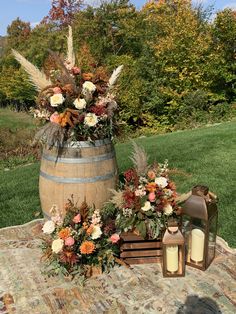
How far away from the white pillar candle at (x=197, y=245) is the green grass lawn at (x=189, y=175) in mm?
642

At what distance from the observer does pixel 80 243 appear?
10.5ft

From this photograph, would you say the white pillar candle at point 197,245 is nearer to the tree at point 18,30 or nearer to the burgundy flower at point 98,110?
the burgundy flower at point 98,110

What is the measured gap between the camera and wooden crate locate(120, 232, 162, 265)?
3.33m

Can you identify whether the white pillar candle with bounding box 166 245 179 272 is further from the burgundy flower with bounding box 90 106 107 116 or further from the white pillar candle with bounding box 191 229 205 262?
the burgundy flower with bounding box 90 106 107 116

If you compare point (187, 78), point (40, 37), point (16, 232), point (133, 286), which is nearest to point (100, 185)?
point (133, 286)

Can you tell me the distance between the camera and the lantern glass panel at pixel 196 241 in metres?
3.18

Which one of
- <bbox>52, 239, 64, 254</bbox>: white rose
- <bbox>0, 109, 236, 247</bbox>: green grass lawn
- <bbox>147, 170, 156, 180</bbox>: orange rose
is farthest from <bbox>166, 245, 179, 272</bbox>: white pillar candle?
<bbox>52, 239, 64, 254</bbox>: white rose

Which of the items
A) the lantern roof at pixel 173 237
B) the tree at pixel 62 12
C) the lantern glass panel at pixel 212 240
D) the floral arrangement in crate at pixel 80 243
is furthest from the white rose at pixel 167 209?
the tree at pixel 62 12

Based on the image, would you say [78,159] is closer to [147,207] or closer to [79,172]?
[79,172]

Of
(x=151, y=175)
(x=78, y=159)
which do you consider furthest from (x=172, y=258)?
(x=78, y=159)

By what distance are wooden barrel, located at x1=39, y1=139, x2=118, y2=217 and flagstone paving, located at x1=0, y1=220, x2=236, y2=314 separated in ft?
2.30

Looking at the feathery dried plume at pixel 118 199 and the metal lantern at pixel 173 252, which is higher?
the feathery dried plume at pixel 118 199

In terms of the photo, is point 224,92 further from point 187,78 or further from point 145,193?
point 145,193

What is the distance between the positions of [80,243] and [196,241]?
1041 mm
